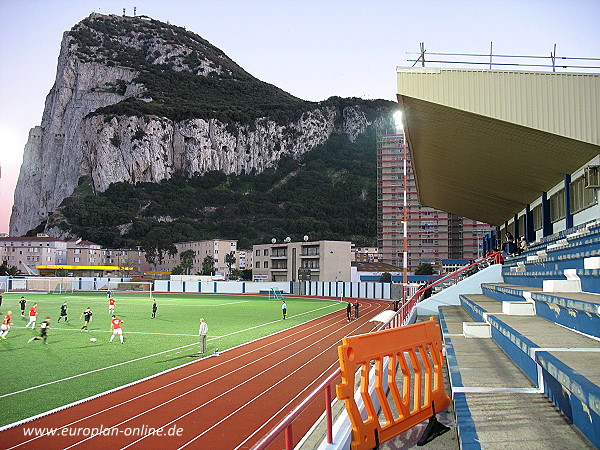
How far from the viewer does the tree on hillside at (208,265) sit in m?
129

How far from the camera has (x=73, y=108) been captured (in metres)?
195

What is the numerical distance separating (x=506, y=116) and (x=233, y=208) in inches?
6666

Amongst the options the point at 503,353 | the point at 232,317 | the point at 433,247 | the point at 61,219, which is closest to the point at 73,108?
the point at 61,219

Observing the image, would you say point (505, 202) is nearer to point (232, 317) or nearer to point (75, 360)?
point (232, 317)

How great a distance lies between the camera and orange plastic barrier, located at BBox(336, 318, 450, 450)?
470cm

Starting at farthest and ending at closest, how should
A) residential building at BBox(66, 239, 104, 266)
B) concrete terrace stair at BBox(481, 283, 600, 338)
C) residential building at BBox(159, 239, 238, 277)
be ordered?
residential building at BBox(66, 239, 104, 266) → residential building at BBox(159, 239, 238, 277) → concrete terrace stair at BBox(481, 283, 600, 338)

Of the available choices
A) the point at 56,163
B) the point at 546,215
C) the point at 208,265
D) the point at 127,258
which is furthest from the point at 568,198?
the point at 56,163

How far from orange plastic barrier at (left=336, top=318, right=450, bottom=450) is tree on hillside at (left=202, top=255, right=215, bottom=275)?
409 ft

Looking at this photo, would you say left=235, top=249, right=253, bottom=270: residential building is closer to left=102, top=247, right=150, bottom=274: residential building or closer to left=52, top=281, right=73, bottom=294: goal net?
left=102, top=247, right=150, bottom=274: residential building

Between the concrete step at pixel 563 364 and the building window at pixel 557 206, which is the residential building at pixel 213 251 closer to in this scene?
the building window at pixel 557 206

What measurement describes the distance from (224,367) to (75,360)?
16.5 ft

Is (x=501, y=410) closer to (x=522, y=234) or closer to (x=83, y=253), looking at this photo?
(x=522, y=234)

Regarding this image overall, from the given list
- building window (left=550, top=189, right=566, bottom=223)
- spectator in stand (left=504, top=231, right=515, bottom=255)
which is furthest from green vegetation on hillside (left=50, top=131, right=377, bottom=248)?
building window (left=550, top=189, right=566, bottom=223)

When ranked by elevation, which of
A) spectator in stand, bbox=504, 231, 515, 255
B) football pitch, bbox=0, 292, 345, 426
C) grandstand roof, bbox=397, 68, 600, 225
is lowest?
football pitch, bbox=0, 292, 345, 426
